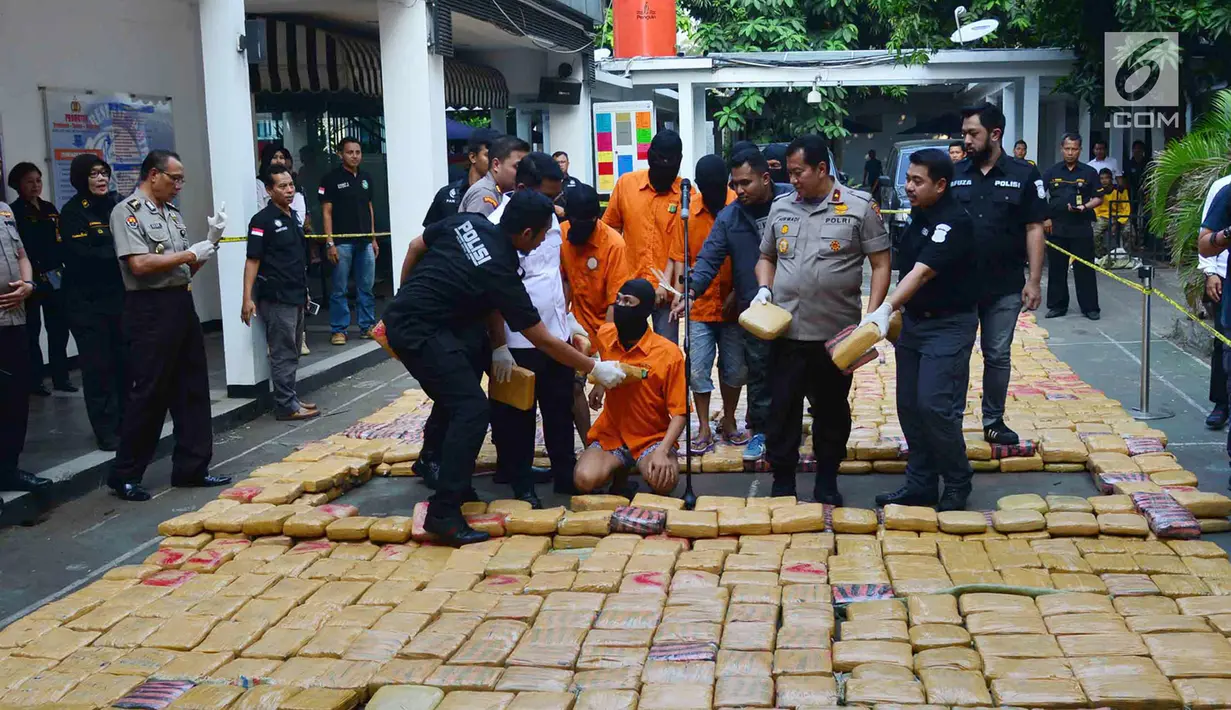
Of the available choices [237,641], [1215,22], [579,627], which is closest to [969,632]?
[579,627]

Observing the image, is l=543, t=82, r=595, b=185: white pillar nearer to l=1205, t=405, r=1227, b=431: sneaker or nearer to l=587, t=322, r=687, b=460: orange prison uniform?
l=1205, t=405, r=1227, b=431: sneaker

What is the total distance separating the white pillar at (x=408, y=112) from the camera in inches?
463

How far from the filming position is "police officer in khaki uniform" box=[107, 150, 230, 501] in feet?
22.2

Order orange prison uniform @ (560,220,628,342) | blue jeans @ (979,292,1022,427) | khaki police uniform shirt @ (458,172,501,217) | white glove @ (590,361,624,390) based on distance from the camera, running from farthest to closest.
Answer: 1. khaki police uniform shirt @ (458,172,501,217)
2. blue jeans @ (979,292,1022,427)
3. orange prison uniform @ (560,220,628,342)
4. white glove @ (590,361,624,390)

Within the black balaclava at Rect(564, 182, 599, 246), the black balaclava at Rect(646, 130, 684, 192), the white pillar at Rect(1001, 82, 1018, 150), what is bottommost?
the black balaclava at Rect(564, 182, 599, 246)

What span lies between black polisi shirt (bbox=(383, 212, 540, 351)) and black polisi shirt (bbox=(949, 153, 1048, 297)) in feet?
8.94

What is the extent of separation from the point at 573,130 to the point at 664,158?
446 inches

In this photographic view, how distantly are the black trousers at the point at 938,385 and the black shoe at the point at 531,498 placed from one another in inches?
74.0

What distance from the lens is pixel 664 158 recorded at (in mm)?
7258

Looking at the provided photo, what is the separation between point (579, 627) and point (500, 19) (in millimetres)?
11006

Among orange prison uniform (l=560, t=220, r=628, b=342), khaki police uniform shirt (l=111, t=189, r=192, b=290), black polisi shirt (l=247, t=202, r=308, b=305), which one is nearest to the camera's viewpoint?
khaki police uniform shirt (l=111, t=189, r=192, b=290)

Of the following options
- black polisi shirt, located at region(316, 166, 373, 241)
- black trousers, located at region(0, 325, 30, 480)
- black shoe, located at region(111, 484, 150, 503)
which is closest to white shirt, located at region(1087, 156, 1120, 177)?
black polisi shirt, located at region(316, 166, 373, 241)

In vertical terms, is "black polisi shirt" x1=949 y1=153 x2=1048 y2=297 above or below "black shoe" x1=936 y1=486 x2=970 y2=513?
above

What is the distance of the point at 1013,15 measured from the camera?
71.5 ft
